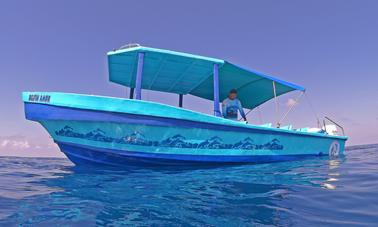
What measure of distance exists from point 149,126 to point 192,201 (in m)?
2.75

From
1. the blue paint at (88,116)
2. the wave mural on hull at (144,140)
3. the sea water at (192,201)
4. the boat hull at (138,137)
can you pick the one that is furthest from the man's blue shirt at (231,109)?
the sea water at (192,201)

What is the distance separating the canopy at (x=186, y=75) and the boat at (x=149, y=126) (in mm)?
27

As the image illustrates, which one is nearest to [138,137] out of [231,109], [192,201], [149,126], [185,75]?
[149,126]

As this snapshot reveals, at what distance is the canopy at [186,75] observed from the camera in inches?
242

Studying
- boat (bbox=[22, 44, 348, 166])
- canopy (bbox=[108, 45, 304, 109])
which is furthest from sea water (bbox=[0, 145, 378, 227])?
canopy (bbox=[108, 45, 304, 109])

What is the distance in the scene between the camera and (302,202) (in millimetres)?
3068

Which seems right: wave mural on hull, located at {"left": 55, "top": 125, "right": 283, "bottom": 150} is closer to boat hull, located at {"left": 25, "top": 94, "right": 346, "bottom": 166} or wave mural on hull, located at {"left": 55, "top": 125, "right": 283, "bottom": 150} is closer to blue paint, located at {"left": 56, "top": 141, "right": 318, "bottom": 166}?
boat hull, located at {"left": 25, "top": 94, "right": 346, "bottom": 166}

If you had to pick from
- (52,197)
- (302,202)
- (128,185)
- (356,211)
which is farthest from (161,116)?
(356,211)

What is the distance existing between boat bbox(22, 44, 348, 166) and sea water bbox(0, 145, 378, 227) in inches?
48.1

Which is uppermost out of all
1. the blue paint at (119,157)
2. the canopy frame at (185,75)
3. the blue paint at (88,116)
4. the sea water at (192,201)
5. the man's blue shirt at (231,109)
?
the canopy frame at (185,75)

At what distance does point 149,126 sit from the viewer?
5.50m

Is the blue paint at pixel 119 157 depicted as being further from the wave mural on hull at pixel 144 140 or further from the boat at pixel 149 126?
the wave mural on hull at pixel 144 140

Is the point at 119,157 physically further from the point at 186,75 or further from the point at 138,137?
the point at 186,75

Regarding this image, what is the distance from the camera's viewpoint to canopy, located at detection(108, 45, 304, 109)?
6.15m
